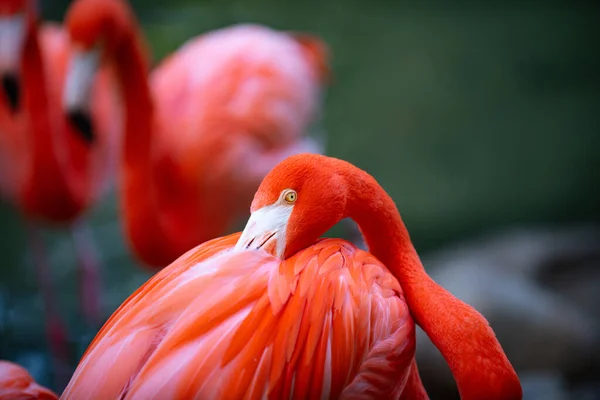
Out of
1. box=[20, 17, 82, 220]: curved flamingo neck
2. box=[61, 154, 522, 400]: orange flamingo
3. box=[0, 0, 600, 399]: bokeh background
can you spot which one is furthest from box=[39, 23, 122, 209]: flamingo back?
box=[61, 154, 522, 400]: orange flamingo

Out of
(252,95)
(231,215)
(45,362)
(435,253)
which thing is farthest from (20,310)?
(435,253)

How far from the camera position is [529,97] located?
12.7 feet

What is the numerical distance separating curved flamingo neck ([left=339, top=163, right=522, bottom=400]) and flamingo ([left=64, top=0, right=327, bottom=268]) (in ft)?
3.21

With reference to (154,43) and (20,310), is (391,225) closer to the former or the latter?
(20,310)

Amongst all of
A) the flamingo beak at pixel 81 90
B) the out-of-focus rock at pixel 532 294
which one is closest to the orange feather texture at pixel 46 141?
the flamingo beak at pixel 81 90

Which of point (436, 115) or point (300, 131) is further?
point (436, 115)

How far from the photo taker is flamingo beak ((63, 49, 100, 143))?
204cm

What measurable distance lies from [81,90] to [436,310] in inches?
54.0

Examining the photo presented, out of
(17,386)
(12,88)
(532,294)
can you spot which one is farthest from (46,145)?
(532,294)

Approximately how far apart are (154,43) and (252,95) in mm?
1663

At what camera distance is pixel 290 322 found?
116cm

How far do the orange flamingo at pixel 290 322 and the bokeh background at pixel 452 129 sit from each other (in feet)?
5.62

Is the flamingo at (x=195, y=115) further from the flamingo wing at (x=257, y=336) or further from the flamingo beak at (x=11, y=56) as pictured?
the flamingo wing at (x=257, y=336)

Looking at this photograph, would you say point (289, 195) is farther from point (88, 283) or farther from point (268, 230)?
point (88, 283)
